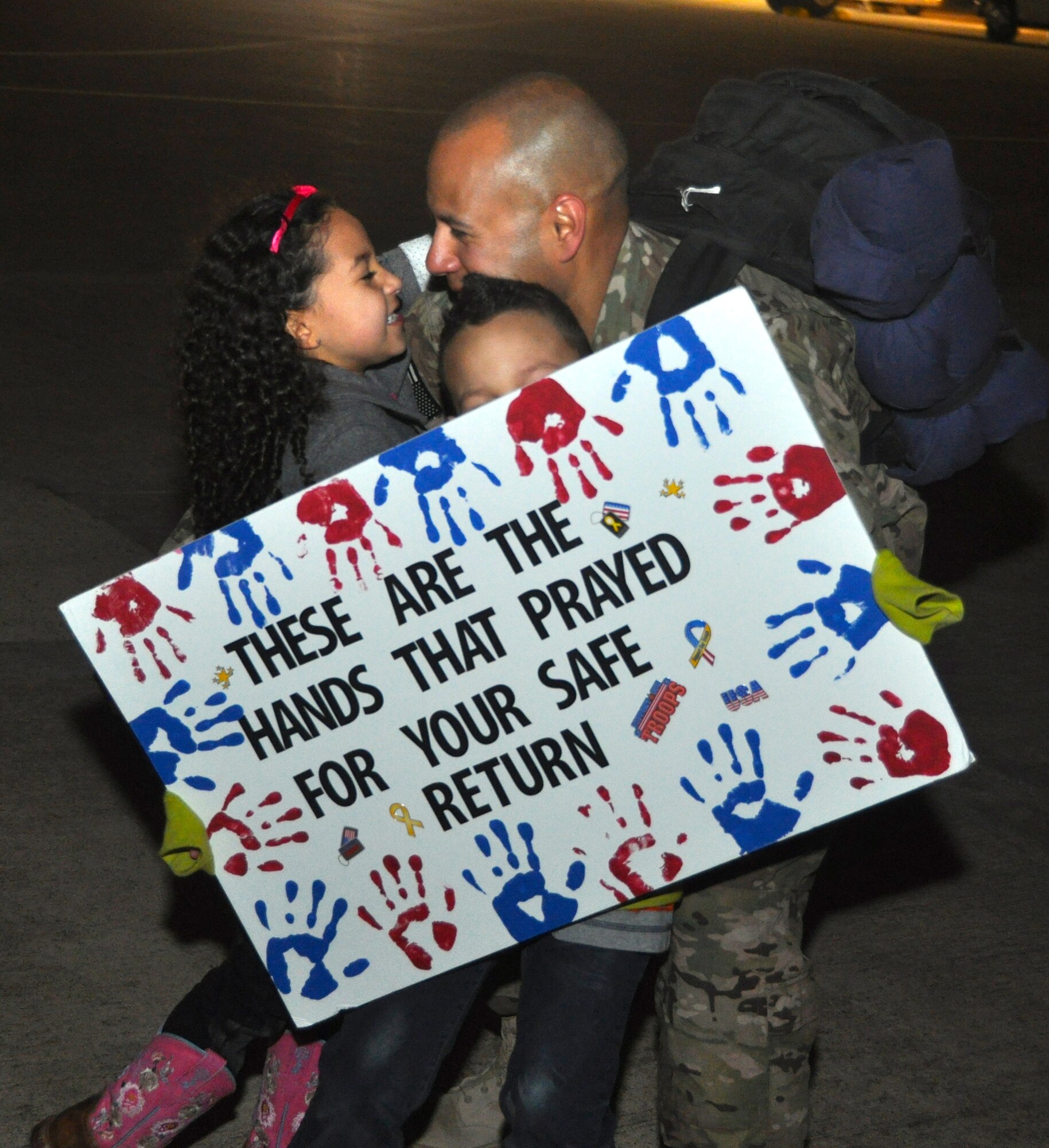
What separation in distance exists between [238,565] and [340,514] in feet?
0.53

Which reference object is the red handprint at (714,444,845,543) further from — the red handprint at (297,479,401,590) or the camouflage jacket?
the red handprint at (297,479,401,590)

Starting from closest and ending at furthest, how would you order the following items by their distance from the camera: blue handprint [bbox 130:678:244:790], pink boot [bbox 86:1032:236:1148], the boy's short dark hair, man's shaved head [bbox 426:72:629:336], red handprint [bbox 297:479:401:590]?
red handprint [bbox 297:479:401:590], blue handprint [bbox 130:678:244:790], the boy's short dark hair, man's shaved head [bbox 426:72:629:336], pink boot [bbox 86:1032:236:1148]

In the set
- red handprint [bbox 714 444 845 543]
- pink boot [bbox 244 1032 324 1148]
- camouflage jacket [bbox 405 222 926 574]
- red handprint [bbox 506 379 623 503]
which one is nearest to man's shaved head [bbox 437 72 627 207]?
camouflage jacket [bbox 405 222 926 574]

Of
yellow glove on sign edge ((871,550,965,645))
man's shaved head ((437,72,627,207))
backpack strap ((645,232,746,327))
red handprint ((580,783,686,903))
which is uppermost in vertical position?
man's shaved head ((437,72,627,207))

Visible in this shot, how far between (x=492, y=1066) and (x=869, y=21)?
73.5 ft

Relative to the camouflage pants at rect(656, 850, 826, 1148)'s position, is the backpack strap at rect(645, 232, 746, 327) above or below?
above

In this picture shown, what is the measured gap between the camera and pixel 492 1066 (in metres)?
2.92

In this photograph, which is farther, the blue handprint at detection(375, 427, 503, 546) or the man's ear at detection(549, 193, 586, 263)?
the man's ear at detection(549, 193, 586, 263)

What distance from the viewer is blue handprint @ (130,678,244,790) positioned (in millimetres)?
2176

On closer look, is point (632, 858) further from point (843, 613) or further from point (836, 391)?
point (836, 391)

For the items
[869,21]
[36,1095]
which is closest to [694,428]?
[36,1095]

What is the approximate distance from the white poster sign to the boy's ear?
435 millimetres

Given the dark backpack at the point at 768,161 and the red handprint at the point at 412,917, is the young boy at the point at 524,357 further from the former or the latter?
the dark backpack at the point at 768,161

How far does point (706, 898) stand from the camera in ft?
8.00
